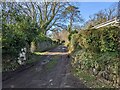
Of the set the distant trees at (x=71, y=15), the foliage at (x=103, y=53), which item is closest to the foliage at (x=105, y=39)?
the foliage at (x=103, y=53)

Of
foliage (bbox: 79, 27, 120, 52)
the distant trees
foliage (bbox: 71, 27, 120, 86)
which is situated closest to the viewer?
foliage (bbox: 71, 27, 120, 86)

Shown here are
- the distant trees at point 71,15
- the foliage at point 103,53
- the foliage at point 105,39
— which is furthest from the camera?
the distant trees at point 71,15

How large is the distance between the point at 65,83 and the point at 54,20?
25.9 meters

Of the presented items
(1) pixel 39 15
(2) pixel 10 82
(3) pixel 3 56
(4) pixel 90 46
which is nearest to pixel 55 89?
(2) pixel 10 82

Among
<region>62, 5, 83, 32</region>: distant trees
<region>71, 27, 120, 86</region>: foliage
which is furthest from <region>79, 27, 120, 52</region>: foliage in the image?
<region>62, 5, 83, 32</region>: distant trees

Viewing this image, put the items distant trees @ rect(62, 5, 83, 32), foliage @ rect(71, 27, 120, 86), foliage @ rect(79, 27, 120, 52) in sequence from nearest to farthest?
foliage @ rect(71, 27, 120, 86), foliage @ rect(79, 27, 120, 52), distant trees @ rect(62, 5, 83, 32)

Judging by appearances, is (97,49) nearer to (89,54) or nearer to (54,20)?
(89,54)

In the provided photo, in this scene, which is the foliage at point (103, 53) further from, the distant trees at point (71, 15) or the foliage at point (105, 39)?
the distant trees at point (71, 15)

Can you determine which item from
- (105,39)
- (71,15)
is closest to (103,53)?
(105,39)

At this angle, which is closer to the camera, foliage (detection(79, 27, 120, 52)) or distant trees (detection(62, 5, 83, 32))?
foliage (detection(79, 27, 120, 52))

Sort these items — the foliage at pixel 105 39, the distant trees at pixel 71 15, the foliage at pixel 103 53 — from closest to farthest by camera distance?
the foliage at pixel 103 53 < the foliage at pixel 105 39 < the distant trees at pixel 71 15

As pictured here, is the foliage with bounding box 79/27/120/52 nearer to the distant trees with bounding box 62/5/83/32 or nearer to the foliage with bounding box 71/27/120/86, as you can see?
the foliage with bounding box 71/27/120/86

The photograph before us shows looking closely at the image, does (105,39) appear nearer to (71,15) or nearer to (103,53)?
(103,53)

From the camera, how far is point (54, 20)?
33062mm
